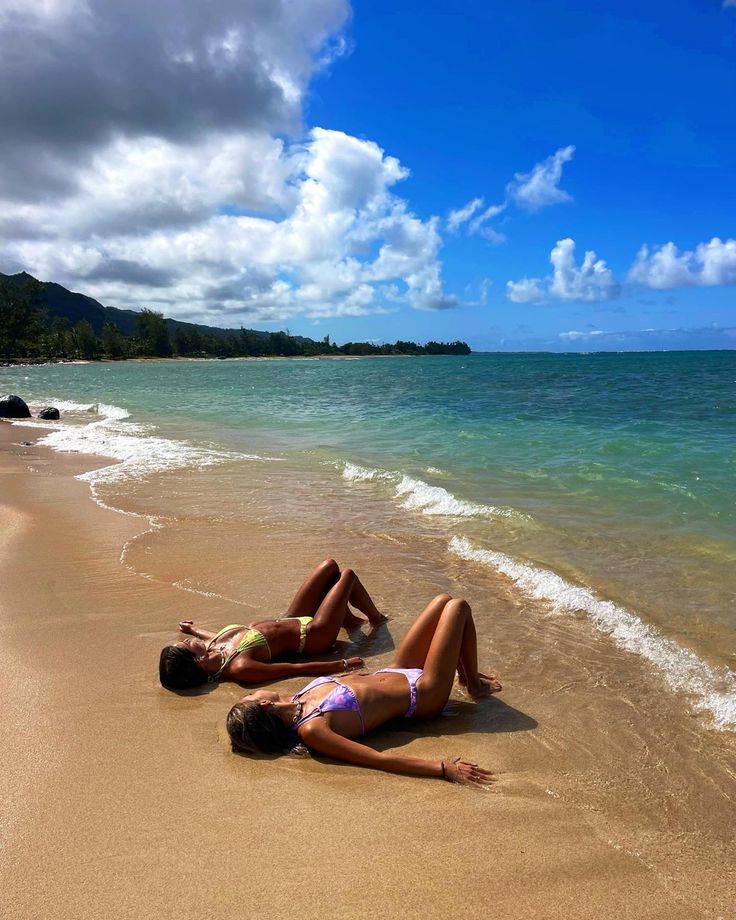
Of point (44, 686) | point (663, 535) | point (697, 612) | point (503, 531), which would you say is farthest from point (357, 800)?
point (663, 535)

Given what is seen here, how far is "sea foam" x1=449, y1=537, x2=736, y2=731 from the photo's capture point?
14.3 feet

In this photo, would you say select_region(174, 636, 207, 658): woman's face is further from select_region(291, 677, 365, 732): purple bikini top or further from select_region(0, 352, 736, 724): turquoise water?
select_region(0, 352, 736, 724): turquoise water

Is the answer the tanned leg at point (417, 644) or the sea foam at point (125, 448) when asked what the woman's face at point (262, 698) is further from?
the sea foam at point (125, 448)

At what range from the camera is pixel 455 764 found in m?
3.49

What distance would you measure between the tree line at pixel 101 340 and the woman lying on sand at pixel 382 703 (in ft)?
395

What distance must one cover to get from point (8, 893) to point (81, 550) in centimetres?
564

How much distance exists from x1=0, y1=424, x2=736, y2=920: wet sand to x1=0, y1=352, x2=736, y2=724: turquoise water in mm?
1746

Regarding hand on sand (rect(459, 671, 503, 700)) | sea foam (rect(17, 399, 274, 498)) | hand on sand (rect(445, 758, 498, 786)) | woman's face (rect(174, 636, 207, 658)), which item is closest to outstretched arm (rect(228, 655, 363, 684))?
woman's face (rect(174, 636, 207, 658))

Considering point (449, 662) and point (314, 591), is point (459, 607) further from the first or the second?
point (314, 591)

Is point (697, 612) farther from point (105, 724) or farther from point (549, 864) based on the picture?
point (105, 724)

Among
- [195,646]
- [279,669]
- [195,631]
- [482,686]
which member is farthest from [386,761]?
[195,631]

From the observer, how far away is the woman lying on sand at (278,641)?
4.46 meters

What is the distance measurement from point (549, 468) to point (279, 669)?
9.67 m

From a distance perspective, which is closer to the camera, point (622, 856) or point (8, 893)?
point (8, 893)
